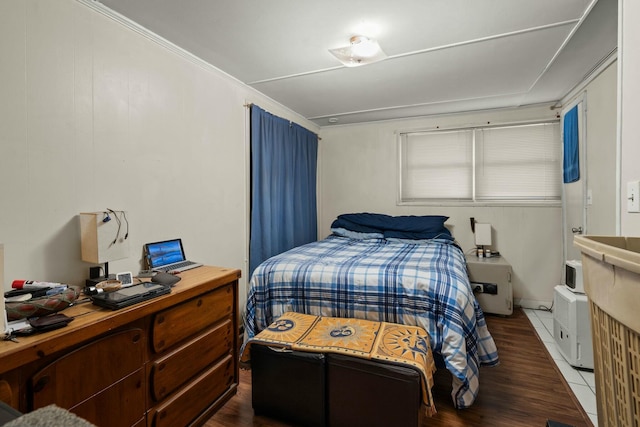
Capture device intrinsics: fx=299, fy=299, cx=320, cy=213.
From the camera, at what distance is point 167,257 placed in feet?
6.81

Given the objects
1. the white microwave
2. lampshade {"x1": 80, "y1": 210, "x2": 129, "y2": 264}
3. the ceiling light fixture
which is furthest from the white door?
lampshade {"x1": 80, "y1": 210, "x2": 129, "y2": 264}

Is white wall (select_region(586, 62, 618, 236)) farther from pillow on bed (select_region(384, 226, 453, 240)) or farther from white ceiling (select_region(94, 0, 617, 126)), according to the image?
pillow on bed (select_region(384, 226, 453, 240))

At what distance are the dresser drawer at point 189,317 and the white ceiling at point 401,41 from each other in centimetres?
173

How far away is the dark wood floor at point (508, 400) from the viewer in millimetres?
1724

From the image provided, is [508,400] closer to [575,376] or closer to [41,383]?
[575,376]

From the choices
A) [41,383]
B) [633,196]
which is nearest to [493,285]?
[633,196]

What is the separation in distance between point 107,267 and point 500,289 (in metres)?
3.58

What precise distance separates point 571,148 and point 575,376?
2190 millimetres

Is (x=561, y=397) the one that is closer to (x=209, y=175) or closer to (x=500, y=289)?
(x=500, y=289)

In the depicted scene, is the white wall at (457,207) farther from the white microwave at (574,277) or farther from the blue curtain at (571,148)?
the white microwave at (574,277)

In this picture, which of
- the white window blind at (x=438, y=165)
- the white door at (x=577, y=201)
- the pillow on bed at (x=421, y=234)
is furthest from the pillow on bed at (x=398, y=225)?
the white door at (x=577, y=201)

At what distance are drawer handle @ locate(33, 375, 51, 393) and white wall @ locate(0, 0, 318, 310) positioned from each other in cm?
62

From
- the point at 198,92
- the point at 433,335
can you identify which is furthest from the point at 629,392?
the point at 198,92

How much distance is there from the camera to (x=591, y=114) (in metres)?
2.67
